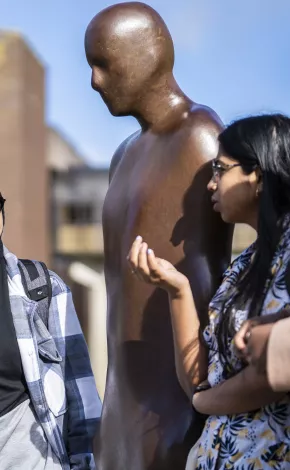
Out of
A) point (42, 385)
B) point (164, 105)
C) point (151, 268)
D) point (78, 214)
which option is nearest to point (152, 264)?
point (151, 268)

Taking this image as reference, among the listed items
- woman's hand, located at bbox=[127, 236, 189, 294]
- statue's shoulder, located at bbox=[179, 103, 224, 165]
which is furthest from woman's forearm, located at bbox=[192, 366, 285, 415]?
statue's shoulder, located at bbox=[179, 103, 224, 165]

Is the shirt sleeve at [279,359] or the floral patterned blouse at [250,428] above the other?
the shirt sleeve at [279,359]

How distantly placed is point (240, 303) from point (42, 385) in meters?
0.67

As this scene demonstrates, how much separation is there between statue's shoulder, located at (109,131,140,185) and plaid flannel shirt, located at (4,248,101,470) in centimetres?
30

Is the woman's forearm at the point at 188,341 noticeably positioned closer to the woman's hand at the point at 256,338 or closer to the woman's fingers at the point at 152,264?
the woman's fingers at the point at 152,264

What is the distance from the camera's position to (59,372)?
6.90ft

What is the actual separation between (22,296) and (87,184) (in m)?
16.5

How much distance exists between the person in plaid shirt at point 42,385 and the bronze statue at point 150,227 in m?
0.13

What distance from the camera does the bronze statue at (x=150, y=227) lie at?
182cm

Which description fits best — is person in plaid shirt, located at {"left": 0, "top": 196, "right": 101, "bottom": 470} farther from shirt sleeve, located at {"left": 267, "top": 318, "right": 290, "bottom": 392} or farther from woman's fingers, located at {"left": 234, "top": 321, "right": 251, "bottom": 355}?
shirt sleeve, located at {"left": 267, "top": 318, "right": 290, "bottom": 392}

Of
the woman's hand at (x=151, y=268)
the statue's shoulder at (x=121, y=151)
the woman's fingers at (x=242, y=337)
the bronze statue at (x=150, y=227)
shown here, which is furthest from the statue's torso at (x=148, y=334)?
the woman's fingers at (x=242, y=337)

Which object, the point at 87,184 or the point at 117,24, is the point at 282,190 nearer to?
the point at 117,24

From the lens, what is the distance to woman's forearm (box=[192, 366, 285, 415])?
1.44 meters

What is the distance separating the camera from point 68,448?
206cm
